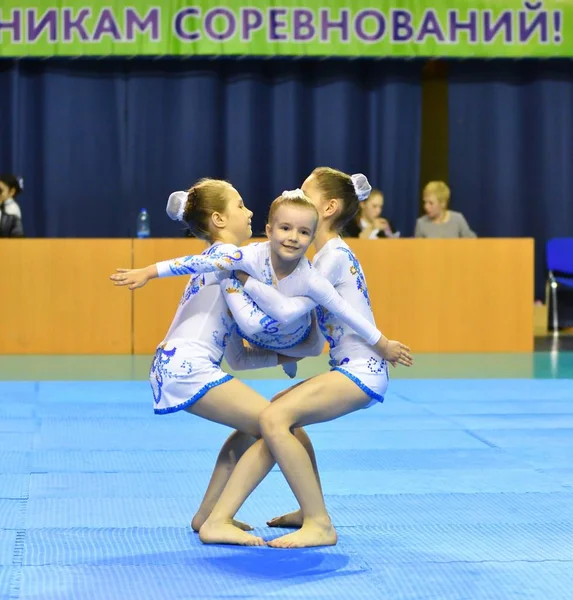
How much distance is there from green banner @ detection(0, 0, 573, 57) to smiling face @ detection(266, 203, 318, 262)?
24.2 feet

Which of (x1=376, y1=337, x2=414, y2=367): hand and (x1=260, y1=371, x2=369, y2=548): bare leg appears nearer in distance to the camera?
(x1=260, y1=371, x2=369, y2=548): bare leg

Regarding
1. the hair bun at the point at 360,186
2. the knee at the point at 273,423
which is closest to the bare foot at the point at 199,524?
the knee at the point at 273,423

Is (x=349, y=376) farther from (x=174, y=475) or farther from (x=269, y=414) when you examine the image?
(x=174, y=475)

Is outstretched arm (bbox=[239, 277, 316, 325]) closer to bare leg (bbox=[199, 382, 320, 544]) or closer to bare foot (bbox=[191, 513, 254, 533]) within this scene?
bare leg (bbox=[199, 382, 320, 544])

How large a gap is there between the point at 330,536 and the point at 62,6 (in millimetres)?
8043

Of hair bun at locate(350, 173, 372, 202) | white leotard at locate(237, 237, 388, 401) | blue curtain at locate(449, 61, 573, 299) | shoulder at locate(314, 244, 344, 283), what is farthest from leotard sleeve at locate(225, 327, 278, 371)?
blue curtain at locate(449, 61, 573, 299)

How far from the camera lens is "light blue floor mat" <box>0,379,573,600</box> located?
290 cm

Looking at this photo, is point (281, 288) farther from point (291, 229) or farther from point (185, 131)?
point (185, 131)

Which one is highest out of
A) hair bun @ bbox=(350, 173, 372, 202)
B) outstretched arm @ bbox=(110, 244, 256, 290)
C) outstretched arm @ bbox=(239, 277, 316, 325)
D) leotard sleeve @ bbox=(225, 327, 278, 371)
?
hair bun @ bbox=(350, 173, 372, 202)

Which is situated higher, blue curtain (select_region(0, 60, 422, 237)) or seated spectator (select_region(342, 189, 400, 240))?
blue curtain (select_region(0, 60, 422, 237))

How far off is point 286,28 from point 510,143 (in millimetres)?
2648

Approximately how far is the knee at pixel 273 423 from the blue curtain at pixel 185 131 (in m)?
7.87

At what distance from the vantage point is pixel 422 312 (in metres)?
9.22

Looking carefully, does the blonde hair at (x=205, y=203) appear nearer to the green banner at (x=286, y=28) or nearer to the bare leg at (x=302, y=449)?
the bare leg at (x=302, y=449)
